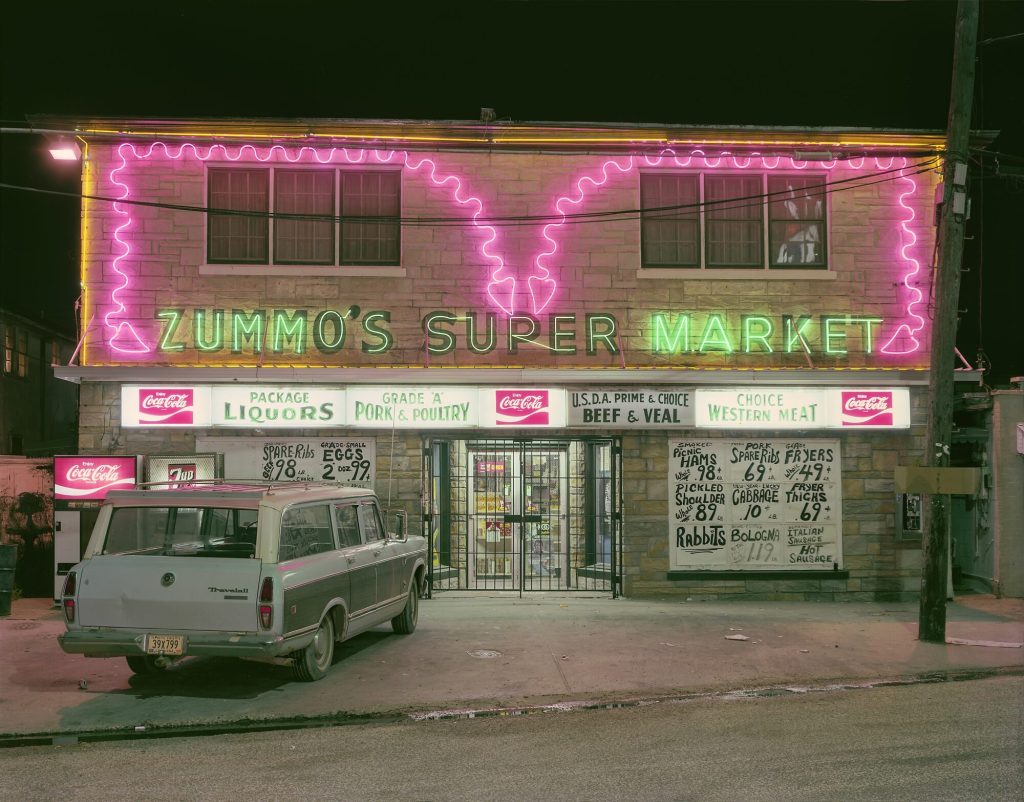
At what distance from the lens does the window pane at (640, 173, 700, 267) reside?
14.6 metres

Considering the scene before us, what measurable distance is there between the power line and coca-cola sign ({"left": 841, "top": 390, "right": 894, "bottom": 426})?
325cm

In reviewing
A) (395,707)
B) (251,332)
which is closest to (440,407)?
(251,332)

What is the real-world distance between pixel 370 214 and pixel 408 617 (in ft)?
20.8

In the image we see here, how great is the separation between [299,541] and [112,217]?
25.6 ft

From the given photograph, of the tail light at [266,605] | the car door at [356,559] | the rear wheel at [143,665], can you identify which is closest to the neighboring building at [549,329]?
the car door at [356,559]

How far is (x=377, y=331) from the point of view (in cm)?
1418

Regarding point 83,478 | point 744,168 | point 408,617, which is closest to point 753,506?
point 744,168

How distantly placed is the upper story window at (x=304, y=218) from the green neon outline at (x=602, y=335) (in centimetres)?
316

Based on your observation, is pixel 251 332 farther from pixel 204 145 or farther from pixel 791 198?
pixel 791 198

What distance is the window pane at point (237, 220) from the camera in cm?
1428

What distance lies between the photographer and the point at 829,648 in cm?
1087

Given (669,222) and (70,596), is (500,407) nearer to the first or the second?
(669,222)

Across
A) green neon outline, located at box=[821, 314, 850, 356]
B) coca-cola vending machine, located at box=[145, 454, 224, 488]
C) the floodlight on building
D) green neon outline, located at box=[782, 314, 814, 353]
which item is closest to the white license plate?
coca-cola vending machine, located at box=[145, 454, 224, 488]

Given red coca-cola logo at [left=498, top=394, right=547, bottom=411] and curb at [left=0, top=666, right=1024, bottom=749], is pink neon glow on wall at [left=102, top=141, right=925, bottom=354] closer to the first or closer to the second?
red coca-cola logo at [left=498, top=394, right=547, bottom=411]
